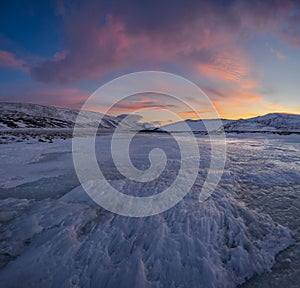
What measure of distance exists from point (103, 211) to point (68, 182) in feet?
9.65

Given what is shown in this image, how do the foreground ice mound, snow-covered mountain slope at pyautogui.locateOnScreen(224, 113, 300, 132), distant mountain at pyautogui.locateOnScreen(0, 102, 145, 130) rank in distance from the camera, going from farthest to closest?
snow-covered mountain slope at pyautogui.locateOnScreen(224, 113, 300, 132) → distant mountain at pyautogui.locateOnScreen(0, 102, 145, 130) → the foreground ice mound

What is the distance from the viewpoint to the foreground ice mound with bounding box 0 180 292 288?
2.94 m

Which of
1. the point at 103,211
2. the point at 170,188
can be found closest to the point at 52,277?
the point at 103,211

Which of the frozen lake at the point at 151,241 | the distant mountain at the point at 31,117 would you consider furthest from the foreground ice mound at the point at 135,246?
the distant mountain at the point at 31,117

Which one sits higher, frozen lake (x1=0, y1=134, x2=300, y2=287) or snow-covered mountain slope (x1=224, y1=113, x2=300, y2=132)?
snow-covered mountain slope (x1=224, y1=113, x2=300, y2=132)

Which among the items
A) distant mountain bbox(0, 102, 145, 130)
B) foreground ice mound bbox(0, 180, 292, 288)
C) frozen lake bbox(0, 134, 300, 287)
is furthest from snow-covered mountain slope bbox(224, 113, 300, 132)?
foreground ice mound bbox(0, 180, 292, 288)

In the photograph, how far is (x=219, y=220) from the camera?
172 inches

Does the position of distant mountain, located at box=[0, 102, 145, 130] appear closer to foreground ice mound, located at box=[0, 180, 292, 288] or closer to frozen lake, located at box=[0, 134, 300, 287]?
frozen lake, located at box=[0, 134, 300, 287]

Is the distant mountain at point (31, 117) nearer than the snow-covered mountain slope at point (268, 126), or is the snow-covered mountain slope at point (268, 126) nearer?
the distant mountain at point (31, 117)

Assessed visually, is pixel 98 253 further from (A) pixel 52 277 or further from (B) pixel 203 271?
(B) pixel 203 271

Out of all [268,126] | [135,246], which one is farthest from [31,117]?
[268,126]

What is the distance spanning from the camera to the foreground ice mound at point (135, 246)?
2.94 metres

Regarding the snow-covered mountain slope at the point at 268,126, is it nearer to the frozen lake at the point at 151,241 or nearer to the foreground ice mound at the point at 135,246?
the frozen lake at the point at 151,241

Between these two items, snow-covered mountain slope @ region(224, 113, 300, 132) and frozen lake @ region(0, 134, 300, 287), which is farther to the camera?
snow-covered mountain slope @ region(224, 113, 300, 132)
